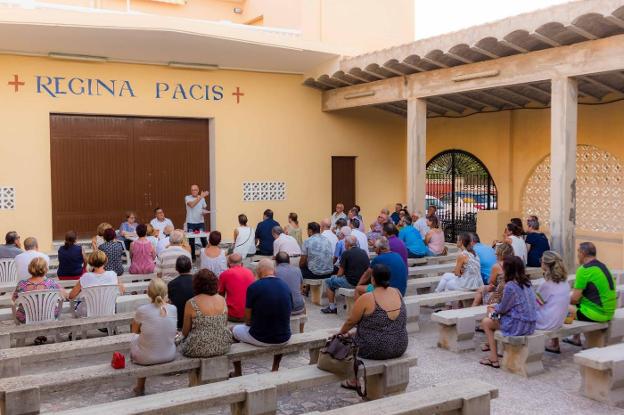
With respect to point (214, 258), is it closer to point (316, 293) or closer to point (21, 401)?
point (316, 293)

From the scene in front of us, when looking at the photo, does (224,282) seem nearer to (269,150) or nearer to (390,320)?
(390,320)

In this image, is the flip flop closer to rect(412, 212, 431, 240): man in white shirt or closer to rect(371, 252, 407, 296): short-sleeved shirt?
rect(371, 252, 407, 296): short-sleeved shirt

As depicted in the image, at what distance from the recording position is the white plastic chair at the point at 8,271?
352 inches

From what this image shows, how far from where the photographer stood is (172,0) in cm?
1802

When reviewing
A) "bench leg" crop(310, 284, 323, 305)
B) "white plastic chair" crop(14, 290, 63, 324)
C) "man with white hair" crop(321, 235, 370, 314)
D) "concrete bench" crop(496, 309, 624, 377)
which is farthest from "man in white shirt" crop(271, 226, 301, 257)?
"concrete bench" crop(496, 309, 624, 377)

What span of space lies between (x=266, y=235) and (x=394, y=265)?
416 centimetres

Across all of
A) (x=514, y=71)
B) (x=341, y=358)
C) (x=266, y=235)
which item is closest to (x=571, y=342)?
(x=341, y=358)

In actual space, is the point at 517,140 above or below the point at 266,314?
above

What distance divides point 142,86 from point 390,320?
10.5 m

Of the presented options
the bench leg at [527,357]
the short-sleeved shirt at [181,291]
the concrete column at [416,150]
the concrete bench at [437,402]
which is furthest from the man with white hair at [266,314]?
the concrete column at [416,150]

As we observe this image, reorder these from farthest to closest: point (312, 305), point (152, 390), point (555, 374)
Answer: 1. point (312, 305)
2. point (555, 374)
3. point (152, 390)

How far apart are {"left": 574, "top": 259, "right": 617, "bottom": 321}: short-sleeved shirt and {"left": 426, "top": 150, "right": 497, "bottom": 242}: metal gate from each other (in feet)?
32.0

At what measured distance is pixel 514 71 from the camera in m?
11.5

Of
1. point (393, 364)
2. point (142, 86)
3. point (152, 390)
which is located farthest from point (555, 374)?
point (142, 86)
